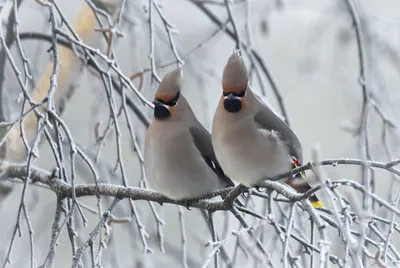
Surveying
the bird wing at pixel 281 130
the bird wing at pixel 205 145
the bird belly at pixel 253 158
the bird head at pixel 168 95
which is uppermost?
the bird head at pixel 168 95

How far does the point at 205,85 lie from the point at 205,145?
48.6 inches

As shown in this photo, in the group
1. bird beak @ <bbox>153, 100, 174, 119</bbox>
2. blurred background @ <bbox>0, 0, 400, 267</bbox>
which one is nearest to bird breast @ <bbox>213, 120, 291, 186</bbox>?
blurred background @ <bbox>0, 0, 400, 267</bbox>

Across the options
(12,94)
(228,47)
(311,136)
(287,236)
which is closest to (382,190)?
(311,136)

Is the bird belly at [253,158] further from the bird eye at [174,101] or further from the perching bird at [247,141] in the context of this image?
the bird eye at [174,101]

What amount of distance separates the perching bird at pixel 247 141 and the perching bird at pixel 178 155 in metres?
0.21

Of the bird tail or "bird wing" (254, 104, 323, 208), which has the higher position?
"bird wing" (254, 104, 323, 208)

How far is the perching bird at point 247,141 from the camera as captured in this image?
6.54ft

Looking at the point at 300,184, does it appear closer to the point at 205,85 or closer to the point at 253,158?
the point at 253,158

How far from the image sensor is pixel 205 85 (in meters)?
3.54

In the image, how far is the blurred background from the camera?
2.44 meters

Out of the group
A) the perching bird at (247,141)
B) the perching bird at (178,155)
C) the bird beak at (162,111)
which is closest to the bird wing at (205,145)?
the perching bird at (178,155)

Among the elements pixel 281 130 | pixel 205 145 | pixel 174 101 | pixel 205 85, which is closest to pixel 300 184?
pixel 281 130

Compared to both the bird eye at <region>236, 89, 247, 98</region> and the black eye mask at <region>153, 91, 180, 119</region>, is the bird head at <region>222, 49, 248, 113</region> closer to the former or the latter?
the bird eye at <region>236, 89, 247, 98</region>

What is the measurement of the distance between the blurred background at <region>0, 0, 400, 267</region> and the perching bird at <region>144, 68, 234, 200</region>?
0.18 m
